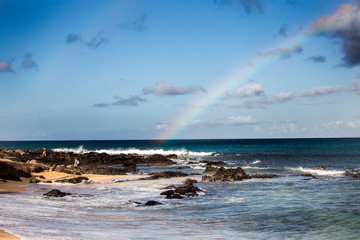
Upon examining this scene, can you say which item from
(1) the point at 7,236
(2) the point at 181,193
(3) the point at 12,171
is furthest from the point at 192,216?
(3) the point at 12,171

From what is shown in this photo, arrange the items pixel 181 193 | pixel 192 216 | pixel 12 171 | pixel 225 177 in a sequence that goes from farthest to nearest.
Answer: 1. pixel 225 177
2. pixel 12 171
3. pixel 181 193
4. pixel 192 216

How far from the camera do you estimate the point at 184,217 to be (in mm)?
16016

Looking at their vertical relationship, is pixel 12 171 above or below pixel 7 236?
below

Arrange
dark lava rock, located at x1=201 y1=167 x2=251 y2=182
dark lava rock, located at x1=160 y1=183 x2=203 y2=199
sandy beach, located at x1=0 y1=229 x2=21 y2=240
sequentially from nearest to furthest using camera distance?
1. sandy beach, located at x1=0 y1=229 x2=21 y2=240
2. dark lava rock, located at x1=160 y1=183 x2=203 y2=199
3. dark lava rock, located at x1=201 y1=167 x2=251 y2=182

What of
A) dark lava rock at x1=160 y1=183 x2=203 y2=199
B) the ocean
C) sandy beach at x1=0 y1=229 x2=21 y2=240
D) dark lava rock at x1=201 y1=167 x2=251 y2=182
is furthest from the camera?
dark lava rock at x1=201 y1=167 x2=251 y2=182

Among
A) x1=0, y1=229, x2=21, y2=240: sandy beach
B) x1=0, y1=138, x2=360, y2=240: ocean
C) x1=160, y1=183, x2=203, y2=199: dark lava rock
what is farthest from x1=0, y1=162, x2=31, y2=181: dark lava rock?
x1=0, y1=229, x2=21, y2=240: sandy beach

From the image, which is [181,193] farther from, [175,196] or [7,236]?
[7,236]

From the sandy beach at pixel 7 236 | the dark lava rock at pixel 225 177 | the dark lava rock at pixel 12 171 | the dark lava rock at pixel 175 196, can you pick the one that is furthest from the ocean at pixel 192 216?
the dark lava rock at pixel 225 177

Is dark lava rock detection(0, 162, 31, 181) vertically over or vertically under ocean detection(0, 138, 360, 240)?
over

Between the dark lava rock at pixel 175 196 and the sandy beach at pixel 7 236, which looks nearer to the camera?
the sandy beach at pixel 7 236

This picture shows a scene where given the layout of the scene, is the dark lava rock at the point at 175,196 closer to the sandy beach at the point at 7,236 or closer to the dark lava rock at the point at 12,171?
the sandy beach at the point at 7,236

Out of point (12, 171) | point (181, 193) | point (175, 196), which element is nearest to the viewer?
point (175, 196)

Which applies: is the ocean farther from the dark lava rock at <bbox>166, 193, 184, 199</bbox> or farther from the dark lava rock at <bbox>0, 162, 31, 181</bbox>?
the dark lava rock at <bbox>0, 162, 31, 181</bbox>

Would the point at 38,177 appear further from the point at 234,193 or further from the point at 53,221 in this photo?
the point at 53,221
